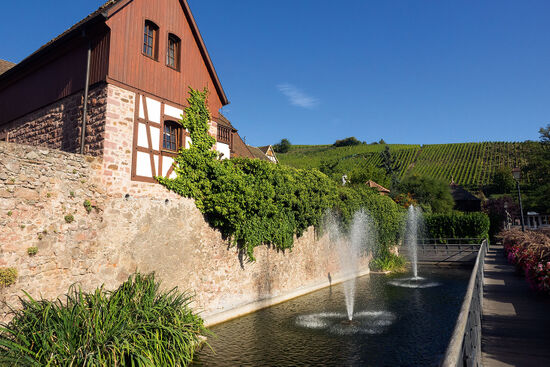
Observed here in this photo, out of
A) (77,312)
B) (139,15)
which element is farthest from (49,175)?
(139,15)

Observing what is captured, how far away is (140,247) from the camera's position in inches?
373

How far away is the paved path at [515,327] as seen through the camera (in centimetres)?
472

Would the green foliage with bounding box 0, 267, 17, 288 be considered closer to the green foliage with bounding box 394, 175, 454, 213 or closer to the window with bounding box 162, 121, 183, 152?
the window with bounding box 162, 121, 183, 152

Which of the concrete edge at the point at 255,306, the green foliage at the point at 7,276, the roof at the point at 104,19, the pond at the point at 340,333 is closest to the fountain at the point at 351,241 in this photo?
the concrete edge at the point at 255,306

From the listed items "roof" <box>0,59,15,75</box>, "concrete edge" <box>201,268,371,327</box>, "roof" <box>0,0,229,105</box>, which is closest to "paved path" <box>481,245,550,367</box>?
"concrete edge" <box>201,268,371,327</box>

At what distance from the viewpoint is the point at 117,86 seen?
381 inches

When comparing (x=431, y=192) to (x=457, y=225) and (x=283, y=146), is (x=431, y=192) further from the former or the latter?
(x=283, y=146)

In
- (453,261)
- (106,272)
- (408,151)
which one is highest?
(408,151)

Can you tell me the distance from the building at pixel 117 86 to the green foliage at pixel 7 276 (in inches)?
130

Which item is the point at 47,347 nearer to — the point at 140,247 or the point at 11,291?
the point at 11,291

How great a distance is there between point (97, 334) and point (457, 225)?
3105 cm

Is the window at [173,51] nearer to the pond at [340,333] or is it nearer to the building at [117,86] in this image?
the building at [117,86]

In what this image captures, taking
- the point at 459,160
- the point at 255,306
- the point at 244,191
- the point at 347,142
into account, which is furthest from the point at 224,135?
the point at 347,142

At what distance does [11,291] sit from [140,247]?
121 inches
